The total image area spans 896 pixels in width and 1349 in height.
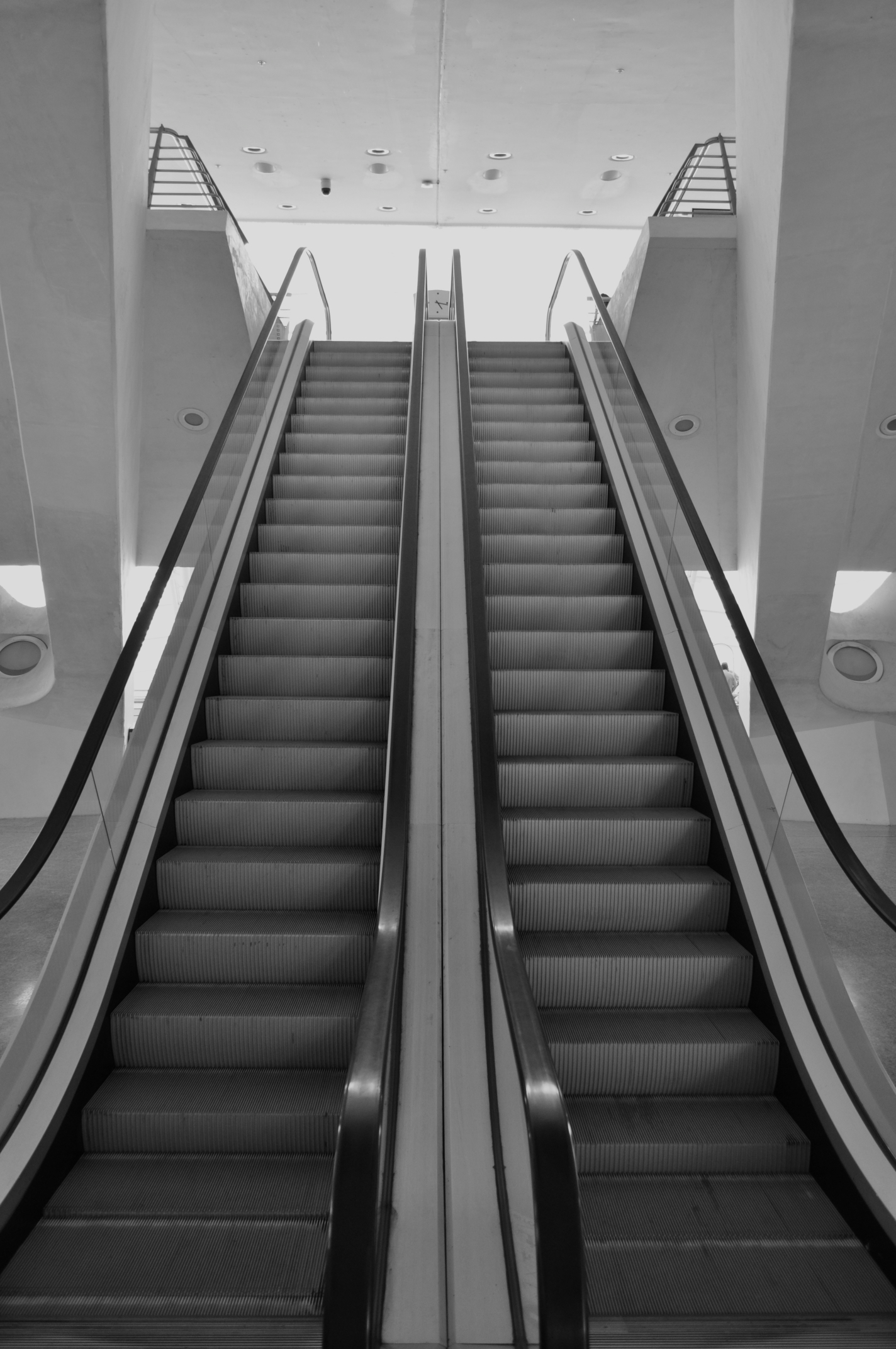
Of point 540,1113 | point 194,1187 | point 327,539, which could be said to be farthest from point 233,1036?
point 327,539

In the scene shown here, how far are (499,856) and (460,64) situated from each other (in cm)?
998

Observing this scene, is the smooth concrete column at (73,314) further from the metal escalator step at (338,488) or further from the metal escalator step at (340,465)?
the metal escalator step at (338,488)

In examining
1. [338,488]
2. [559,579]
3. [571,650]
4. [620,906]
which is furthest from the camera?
[338,488]

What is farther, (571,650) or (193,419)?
(193,419)

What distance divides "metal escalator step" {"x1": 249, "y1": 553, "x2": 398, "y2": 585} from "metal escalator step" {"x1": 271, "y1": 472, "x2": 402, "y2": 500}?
804 mm

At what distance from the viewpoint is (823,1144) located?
2.81 metres

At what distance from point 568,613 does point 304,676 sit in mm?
1467

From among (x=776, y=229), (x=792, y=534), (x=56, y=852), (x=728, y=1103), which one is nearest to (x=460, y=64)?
(x=776, y=229)

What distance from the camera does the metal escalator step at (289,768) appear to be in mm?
4199

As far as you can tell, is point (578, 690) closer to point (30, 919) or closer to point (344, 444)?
point (344, 444)

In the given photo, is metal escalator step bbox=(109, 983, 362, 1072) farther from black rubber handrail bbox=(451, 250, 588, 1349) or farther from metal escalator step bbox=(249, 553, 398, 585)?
metal escalator step bbox=(249, 553, 398, 585)

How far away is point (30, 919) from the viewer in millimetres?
5750

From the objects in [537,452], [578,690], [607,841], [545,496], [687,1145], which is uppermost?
[537,452]

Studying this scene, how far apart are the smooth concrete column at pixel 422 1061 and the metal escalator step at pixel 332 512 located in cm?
121
